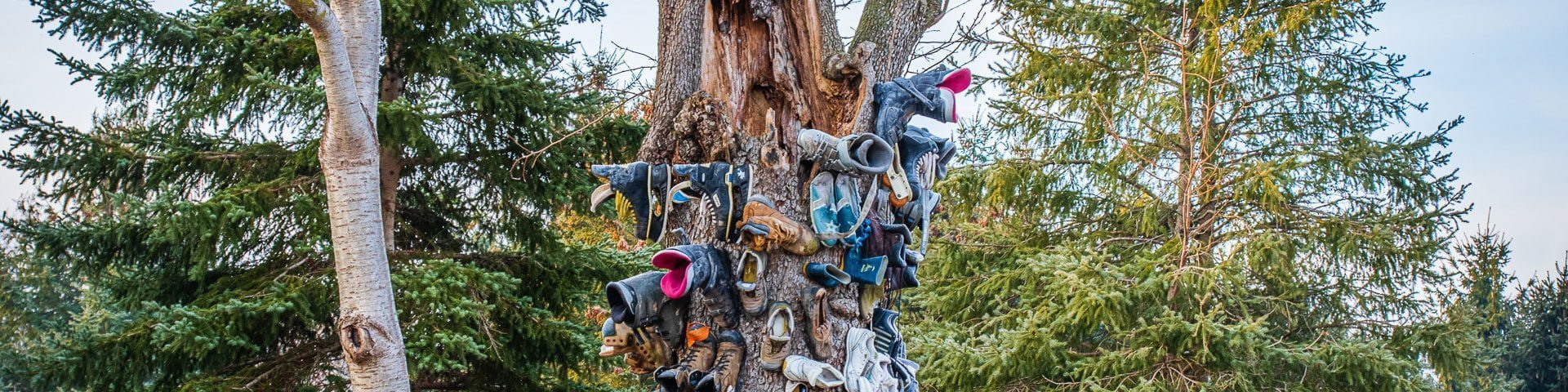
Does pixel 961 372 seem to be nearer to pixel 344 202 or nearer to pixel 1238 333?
pixel 1238 333

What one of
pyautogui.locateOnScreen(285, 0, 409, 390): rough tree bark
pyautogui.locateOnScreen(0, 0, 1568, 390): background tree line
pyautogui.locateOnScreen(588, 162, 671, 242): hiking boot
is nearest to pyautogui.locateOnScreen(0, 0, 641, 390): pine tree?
pyautogui.locateOnScreen(0, 0, 1568, 390): background tree line

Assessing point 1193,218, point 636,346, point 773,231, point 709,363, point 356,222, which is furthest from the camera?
point 1193,218

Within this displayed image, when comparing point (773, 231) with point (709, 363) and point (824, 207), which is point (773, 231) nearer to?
point (824, 207)

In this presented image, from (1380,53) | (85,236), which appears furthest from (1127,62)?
(85,236)

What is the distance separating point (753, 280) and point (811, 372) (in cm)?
32

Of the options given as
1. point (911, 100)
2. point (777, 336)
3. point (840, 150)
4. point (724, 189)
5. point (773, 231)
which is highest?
point (911, 100)

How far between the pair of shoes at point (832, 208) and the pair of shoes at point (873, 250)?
59 millimetres

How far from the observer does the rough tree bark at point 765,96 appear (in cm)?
339

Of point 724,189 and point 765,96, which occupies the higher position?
point 765,96

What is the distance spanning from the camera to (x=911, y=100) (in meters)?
3.56

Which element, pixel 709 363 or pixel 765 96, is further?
pixel 765 96

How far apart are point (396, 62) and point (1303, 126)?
593cm

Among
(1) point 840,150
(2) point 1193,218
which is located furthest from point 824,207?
(2) point 1193,218

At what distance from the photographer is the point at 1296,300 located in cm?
759
